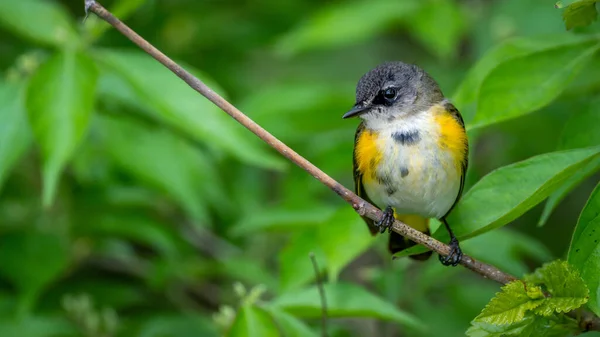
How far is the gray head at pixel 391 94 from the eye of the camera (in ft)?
10.5

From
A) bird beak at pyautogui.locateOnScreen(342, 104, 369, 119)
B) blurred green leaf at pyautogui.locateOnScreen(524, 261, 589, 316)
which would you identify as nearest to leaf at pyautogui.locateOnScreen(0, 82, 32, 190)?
bird beak at pyautogui.locateOnScreen(342, 104, 369, 119)

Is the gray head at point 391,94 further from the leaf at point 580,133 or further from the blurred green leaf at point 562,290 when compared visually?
the blurred green leaf at point 562,290

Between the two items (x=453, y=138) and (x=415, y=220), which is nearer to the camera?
(x=453, y=138)

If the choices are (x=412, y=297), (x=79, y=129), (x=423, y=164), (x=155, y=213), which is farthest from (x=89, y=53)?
(x=412, y=297)

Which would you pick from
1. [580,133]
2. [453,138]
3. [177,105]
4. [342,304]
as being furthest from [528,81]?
[177,105]

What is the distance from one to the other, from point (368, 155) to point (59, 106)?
1249 mm

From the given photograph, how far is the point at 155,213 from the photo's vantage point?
468 cm

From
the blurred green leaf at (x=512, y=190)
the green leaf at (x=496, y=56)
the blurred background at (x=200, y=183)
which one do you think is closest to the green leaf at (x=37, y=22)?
the blurred background at (x=200, y=183)

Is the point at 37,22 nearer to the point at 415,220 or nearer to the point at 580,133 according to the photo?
the point at 415,220

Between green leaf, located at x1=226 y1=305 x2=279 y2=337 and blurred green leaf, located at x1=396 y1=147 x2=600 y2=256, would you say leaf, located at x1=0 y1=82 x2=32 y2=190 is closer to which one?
green leaf, located at x1=226 y1=305 x2=279 y2=337

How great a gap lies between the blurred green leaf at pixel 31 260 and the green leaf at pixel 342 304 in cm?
149

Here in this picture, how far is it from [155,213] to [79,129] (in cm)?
152

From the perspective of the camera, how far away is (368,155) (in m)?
3.06

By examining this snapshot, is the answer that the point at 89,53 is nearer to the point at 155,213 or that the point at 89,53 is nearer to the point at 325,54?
the point at 155,213
